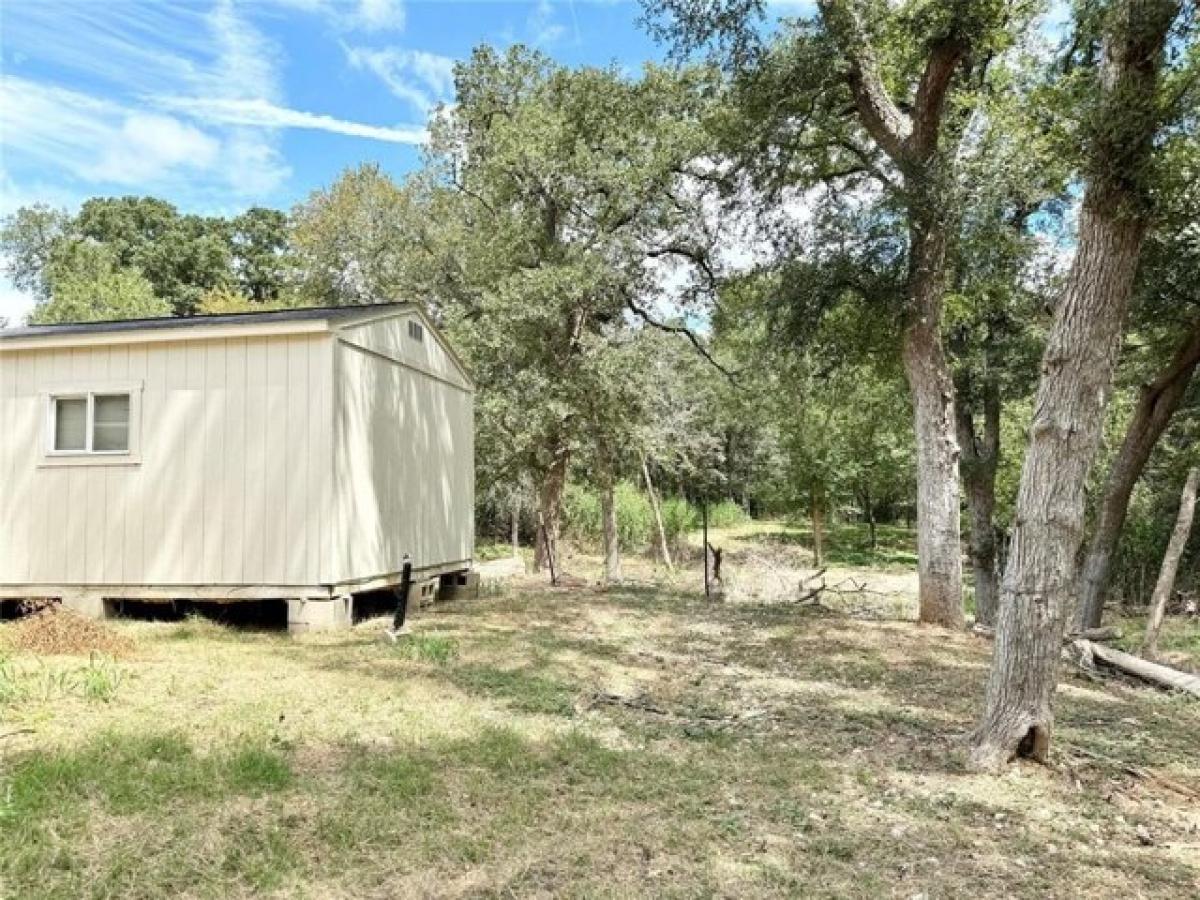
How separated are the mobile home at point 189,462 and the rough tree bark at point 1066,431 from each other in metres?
5.23

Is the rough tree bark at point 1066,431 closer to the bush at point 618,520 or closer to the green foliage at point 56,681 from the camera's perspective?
the green foliage at point 56,681

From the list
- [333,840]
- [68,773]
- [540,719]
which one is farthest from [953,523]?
[68,773]

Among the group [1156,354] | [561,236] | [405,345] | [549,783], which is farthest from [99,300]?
[1156,354]

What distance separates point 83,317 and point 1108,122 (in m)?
26.9

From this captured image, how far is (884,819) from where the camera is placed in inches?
123

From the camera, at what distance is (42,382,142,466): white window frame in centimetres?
700

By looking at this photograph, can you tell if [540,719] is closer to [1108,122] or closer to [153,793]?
[153,793]

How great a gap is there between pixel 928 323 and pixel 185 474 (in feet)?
24.3

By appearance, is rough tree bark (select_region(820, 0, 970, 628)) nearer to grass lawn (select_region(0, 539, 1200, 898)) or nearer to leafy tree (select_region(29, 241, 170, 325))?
grass lawn (select_region(0, 539, 1200, 898))

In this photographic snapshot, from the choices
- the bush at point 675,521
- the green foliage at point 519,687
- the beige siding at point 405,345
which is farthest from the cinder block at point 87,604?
the bush at point 675,521

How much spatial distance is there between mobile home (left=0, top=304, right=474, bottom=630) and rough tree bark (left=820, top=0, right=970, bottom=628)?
560 centimetres

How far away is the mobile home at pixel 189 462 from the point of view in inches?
267

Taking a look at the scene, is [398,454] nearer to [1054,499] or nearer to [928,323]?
[928,323]

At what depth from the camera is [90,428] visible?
23.4 feet
